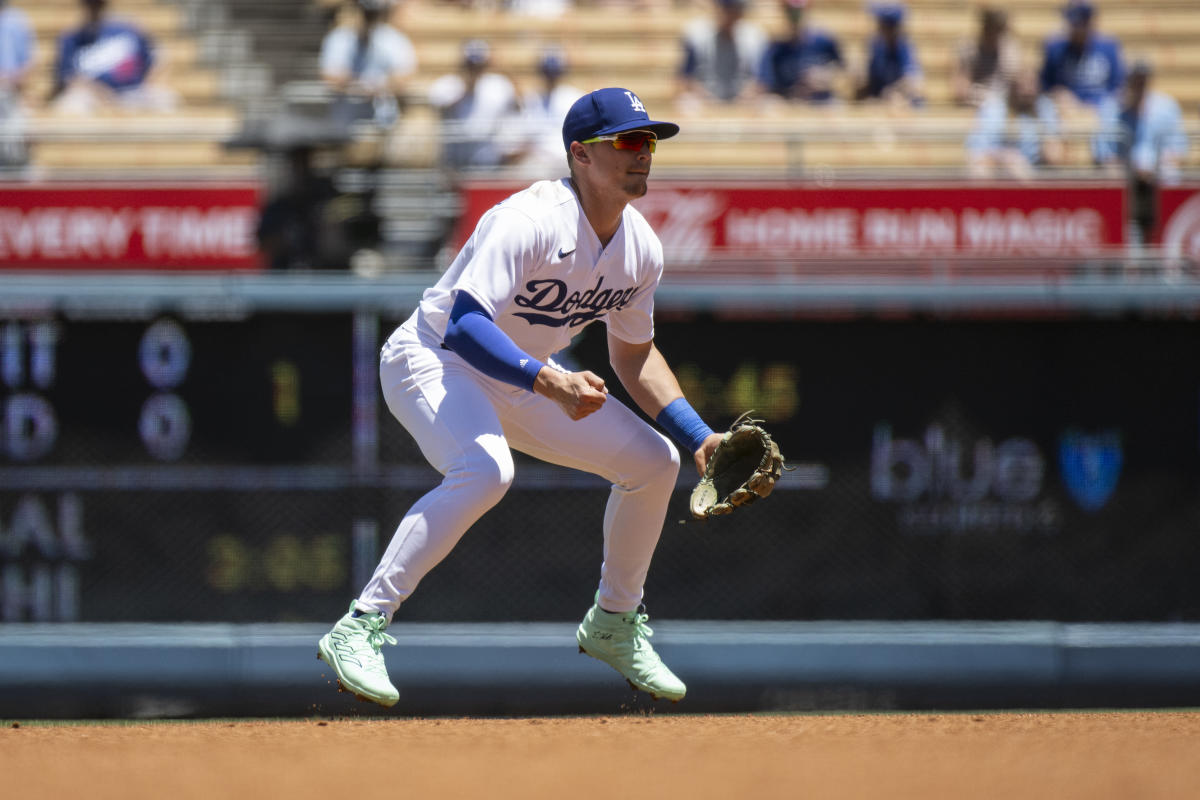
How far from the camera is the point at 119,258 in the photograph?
830 cm

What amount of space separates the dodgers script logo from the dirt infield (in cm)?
137

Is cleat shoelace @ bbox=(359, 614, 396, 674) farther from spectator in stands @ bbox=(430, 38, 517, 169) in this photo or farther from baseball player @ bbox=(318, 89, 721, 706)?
spectator in stands @ bbox=(430, 38, 517, 169)

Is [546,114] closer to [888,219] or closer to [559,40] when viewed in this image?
[559,40]

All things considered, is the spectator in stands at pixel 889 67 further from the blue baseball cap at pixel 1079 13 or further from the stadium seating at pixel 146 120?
the stadium seating at pixel 146 120

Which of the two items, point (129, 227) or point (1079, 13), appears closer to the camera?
point (129, 227)

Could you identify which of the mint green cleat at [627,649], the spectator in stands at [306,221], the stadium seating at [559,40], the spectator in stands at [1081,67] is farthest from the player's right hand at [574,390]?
the spectator in stands at [1081,67]

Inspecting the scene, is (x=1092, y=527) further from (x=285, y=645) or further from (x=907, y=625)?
(x=285, y=645)

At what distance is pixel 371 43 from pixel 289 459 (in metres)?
4.20

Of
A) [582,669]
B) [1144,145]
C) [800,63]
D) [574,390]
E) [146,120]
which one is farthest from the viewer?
[800,63]

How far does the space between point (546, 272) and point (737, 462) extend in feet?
2.87

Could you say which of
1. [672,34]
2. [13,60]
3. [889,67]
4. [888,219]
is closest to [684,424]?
[888,219]

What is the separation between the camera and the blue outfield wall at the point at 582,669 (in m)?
6.58

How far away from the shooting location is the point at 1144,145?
9.33 m

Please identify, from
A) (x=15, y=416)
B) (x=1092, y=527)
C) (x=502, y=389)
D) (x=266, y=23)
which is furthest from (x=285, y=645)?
(x=266, y=23)
